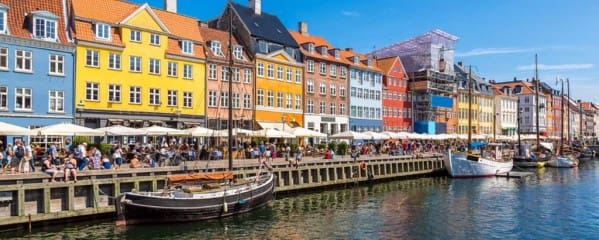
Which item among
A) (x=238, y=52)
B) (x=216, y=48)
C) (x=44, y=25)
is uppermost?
(x=216, y=48)

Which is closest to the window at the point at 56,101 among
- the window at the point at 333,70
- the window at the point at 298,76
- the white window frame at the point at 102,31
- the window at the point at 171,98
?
the white window frame at the point at 102,31

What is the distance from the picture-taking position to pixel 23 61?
39.3 metres

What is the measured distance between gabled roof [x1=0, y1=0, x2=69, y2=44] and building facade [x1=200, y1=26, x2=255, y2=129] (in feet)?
45.1

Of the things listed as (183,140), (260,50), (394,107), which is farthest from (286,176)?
(394,107)

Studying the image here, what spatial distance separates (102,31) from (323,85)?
2868cm

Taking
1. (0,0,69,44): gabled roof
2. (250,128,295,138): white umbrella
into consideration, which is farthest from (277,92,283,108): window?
(0,0,69,44): gabled roof

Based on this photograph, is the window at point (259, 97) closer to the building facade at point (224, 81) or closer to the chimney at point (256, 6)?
the building facade at point (224, 81)

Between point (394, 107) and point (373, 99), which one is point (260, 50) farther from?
point (394, 107)

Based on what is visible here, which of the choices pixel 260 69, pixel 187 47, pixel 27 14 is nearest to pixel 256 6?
pixel 260 69

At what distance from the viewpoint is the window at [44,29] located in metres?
39.9

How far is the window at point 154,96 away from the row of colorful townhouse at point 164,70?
0.09 meters

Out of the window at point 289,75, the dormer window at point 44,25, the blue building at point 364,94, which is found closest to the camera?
the dormer window at point 44,25

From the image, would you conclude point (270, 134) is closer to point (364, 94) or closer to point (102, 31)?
point (102, 31)

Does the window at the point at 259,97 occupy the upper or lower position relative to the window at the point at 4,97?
upper
